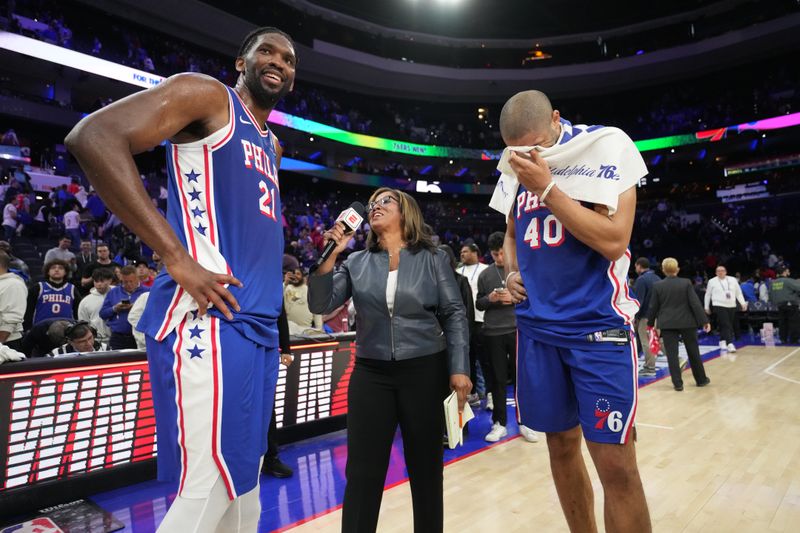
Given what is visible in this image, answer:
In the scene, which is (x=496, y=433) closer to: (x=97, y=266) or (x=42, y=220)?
(x=97, y=266)

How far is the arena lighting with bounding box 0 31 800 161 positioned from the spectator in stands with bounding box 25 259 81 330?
6855 millimetres

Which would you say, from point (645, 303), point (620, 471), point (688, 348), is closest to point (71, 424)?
point (620, 471)

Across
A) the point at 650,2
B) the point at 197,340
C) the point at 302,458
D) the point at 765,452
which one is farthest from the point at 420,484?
the point at 650,2

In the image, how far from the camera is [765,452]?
13.6 ft

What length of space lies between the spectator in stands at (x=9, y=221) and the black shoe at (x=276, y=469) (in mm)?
8889

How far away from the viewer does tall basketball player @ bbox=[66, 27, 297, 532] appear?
119cm

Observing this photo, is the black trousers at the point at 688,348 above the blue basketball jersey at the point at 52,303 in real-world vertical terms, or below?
below

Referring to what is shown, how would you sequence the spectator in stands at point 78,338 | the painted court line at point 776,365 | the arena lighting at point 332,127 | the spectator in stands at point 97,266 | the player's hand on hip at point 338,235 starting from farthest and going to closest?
the arena lighting at point 332,127 < the painted court line at point 776,365 < the spectator in stands at point 97,266 < the spectator in stands at point 78,338 < the player's hand on hip at point 338,235

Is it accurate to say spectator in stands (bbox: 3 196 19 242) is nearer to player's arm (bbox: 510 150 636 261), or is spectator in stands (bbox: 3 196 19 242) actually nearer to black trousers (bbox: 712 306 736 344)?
player's arm (bbox: 510 150 636 261)

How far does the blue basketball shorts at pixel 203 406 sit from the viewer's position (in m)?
1.23

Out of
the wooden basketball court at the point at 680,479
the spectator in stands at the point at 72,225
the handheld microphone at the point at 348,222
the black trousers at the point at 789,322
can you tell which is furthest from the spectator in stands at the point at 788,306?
the spectator in stands at the point at 72,225

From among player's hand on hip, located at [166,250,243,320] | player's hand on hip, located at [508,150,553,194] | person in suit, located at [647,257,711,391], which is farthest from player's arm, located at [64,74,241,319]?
person in suit, located at [647,257,711,391]

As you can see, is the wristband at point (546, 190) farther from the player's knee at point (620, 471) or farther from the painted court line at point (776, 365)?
the painted court line at point (776, 365)

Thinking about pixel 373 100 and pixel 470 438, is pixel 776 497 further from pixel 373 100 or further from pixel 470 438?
pixel 373 100
